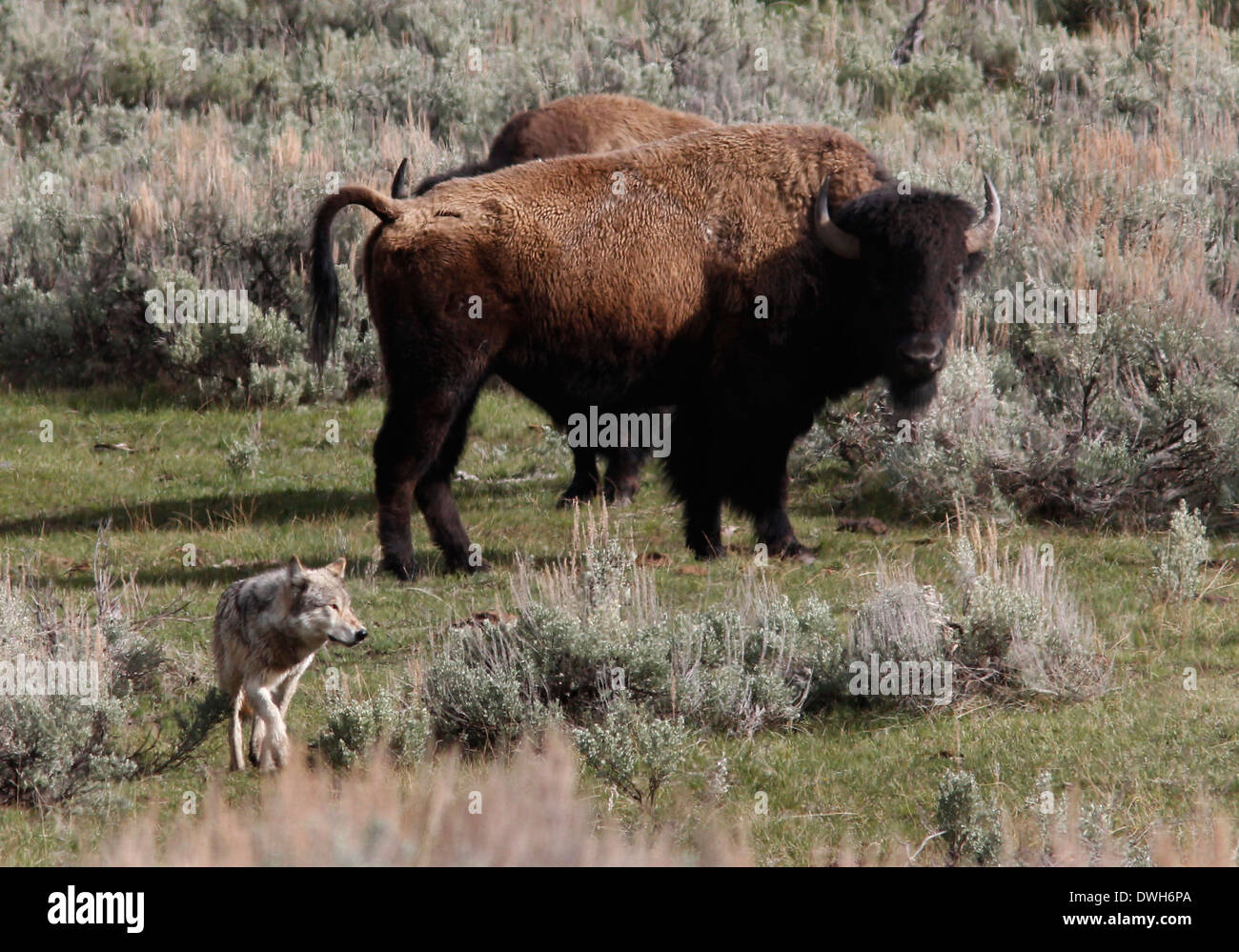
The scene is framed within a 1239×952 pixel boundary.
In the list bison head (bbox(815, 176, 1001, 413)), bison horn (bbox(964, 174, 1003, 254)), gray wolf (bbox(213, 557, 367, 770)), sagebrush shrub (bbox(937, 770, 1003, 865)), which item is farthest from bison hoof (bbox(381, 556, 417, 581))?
sagebrush shrub (bbox(937, 770, 1003, 865))

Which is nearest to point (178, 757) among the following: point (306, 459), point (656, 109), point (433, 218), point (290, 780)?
point (290, 780)

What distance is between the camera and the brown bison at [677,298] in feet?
26.0

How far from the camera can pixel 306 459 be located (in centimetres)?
1107

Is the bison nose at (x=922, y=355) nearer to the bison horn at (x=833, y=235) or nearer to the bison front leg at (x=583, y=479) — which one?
the bison horn at (x=833, y=235)

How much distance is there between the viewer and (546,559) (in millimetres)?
8602

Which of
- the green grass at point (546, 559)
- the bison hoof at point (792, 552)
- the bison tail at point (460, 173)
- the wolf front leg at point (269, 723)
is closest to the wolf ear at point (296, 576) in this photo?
the wolf front leg at point (269, 723)

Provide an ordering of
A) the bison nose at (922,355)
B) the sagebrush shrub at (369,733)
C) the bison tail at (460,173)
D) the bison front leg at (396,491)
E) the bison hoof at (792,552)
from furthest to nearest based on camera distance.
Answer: the bison tail at (460,173), the bison hoof at (792,552), the bison front leg at (396,491), the bison nose at (922,355), the sagebrush shrub at (369,733)

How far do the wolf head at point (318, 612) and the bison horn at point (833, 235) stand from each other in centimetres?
372

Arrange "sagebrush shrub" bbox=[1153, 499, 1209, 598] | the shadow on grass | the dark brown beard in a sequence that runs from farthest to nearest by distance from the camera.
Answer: the shadow on grass → the dark brown beard → "sagebrush shrub" bbox=[1153, 499, 1209, 598]

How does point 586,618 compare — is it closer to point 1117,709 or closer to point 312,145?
point 1117,709

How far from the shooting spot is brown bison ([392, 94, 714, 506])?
32.7 feet

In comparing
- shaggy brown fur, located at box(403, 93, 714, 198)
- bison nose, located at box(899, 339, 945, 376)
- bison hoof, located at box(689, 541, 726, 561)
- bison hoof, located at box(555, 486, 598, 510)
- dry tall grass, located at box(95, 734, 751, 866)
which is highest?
shaggy brown fur, located at box(403, 93, 714, 198)

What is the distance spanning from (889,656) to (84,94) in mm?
15661

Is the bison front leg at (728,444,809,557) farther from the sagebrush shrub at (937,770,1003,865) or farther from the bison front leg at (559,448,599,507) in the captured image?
the sagebrush shrub at (937,770,1003,865)
